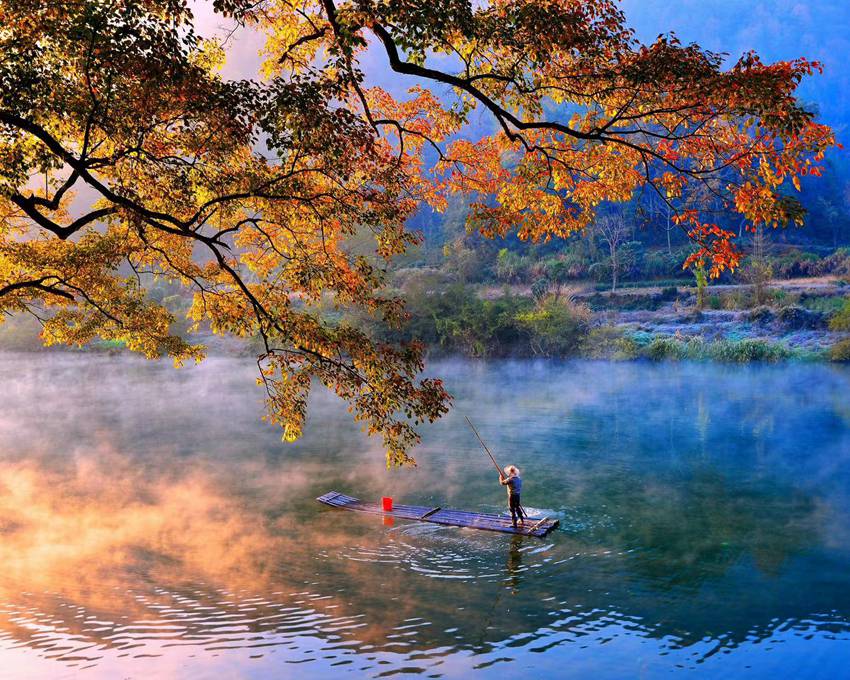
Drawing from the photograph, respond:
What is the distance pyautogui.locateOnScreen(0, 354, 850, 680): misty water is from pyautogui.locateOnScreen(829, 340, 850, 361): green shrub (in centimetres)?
1665

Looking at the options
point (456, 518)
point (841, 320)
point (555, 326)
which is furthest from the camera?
point (555, 326)

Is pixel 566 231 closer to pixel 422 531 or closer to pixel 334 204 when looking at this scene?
pixel 334 204

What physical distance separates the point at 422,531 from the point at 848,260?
61.4 metres

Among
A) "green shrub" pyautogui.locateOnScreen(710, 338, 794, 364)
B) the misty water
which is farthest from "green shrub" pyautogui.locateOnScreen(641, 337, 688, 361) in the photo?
the misty water

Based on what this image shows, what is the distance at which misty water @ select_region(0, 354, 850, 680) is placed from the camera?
1206 centimetres

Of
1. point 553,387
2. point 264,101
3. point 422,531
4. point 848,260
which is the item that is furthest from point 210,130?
point 848,260

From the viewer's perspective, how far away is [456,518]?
18562 mm

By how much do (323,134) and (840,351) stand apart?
48.3 meters

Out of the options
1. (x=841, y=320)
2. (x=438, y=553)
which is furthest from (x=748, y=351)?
(x=438, y=553)

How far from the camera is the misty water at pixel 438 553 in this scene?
12062mm

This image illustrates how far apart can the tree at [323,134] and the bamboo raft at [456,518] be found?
264 inches

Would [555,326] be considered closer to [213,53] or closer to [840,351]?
[840,351]

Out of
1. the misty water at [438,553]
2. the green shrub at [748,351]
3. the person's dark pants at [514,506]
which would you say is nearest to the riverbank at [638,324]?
the green shrub at [748,351]

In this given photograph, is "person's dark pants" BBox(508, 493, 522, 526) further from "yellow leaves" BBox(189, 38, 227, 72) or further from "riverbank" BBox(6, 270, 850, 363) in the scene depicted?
"riverbank" BBox(6, 270, 850, 363)
